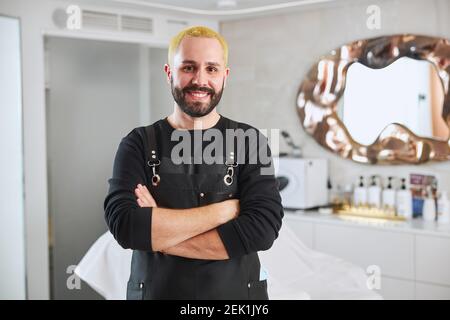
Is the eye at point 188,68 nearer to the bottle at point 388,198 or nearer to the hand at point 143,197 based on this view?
the hand at point 143,197

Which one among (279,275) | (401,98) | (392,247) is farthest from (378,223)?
(279,275)

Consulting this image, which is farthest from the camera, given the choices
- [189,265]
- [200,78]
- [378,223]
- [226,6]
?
[378,223]

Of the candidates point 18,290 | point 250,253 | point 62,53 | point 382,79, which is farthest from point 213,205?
point 18,290

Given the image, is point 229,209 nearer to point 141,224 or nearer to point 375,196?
point 141,224

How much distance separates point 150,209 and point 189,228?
0.09m

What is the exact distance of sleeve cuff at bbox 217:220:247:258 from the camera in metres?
1.18

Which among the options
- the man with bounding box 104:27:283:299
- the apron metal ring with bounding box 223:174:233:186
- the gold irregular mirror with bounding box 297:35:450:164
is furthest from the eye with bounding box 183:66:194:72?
the gold irregular mirror with bounding box 297:35:450:164

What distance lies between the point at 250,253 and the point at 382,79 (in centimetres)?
198

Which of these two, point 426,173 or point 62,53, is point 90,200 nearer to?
point 62,53

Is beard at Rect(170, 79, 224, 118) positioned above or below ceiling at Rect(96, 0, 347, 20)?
below

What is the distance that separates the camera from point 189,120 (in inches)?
46.5

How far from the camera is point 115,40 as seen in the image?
1.89 meters

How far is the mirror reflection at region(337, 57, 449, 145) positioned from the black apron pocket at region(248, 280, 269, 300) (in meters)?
1.79

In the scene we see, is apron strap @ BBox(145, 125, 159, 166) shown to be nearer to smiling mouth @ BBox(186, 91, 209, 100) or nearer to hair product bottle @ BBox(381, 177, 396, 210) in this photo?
smiling mouth @ BBox(186, 91, 209, 100)
